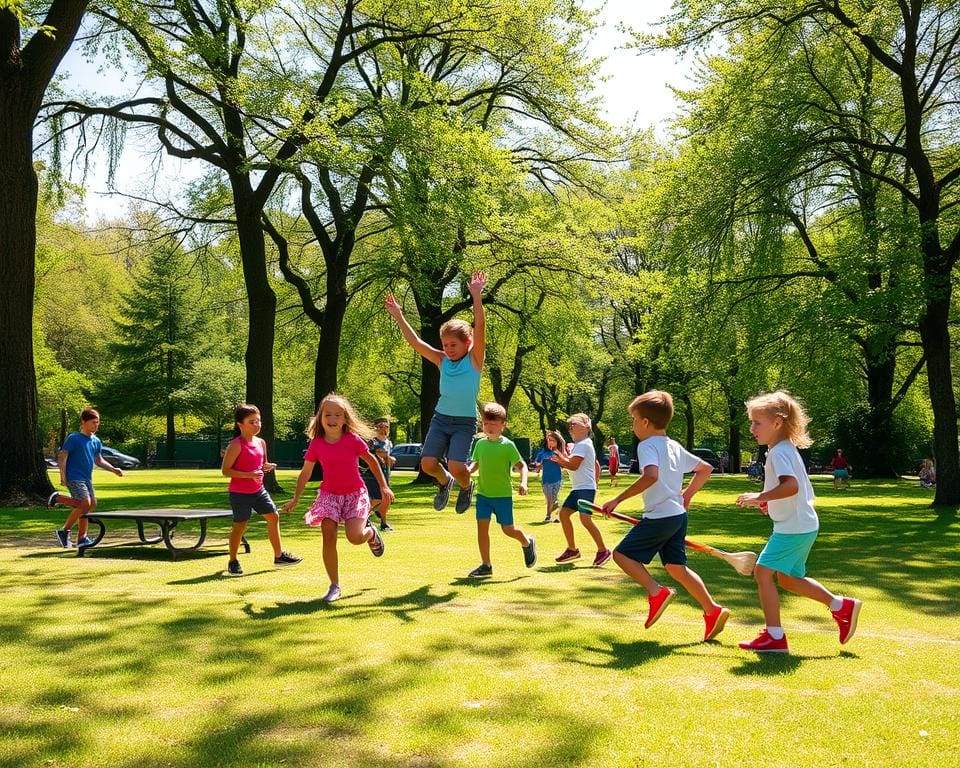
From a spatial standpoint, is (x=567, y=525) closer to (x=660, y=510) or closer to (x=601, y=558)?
(x=601, y=558)

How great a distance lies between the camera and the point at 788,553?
21.0 ft

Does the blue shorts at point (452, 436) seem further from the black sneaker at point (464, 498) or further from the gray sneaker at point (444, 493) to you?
the black sneaker at point (464, 498)

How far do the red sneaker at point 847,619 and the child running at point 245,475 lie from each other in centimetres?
584

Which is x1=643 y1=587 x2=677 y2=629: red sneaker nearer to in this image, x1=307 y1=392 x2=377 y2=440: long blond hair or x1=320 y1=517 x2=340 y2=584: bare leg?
x1=320 y1=517 x2=340 y2=584: bare leg

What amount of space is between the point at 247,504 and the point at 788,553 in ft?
19.8

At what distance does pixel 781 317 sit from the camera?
22.9m

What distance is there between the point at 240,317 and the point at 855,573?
28.8 metres

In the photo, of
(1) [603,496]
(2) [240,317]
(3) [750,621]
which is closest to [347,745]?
(3) [750,621]

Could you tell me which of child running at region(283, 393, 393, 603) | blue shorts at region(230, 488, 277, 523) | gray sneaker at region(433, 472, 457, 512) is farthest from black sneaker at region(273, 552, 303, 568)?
child running at region(283, 393, 393, 603)

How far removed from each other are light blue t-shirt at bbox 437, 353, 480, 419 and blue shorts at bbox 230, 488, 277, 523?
8.69 feet

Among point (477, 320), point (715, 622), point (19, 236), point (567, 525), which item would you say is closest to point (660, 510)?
point (715, 622)

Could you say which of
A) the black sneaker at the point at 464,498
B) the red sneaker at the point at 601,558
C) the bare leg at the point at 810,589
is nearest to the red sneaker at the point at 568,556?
the red sneaker at the point at 601,558

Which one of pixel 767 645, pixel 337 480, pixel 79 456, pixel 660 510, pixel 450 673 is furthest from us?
pixel 79 456

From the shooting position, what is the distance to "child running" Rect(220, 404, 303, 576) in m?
9.70
